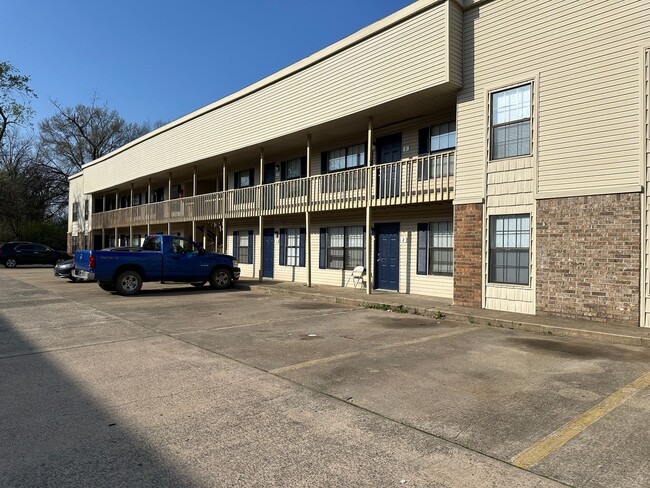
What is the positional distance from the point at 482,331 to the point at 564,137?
4.51 metres

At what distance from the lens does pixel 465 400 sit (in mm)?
4738

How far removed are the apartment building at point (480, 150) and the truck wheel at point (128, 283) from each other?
5702 mm

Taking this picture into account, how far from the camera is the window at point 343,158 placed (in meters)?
15.9

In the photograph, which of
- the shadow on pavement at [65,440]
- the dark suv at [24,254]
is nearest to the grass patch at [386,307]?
the shadow on pavement at [65,440]

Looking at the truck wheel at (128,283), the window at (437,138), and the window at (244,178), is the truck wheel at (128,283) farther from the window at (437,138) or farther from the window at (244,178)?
the window at (437,138)

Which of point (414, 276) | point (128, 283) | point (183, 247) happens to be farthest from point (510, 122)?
point (128, 283)

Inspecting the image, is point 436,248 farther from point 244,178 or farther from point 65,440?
point 244,178

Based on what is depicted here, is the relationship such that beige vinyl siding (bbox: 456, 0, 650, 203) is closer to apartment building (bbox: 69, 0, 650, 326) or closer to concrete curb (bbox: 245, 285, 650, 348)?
apartment building (bbox: 69, 0, 650, 326)

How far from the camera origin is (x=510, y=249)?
416 inches

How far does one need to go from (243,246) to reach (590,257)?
1573cm

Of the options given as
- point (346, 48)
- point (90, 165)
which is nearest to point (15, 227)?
point (90, 165)

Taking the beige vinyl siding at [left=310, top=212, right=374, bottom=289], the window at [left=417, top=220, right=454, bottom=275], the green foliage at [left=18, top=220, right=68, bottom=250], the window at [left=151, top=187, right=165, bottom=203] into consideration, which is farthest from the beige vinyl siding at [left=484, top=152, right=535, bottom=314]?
the green foliage at [left=18, top=220, right=68, bottom=250]

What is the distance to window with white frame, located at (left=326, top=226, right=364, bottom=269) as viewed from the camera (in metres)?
15.9

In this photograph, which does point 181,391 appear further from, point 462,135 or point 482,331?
point 462,135
